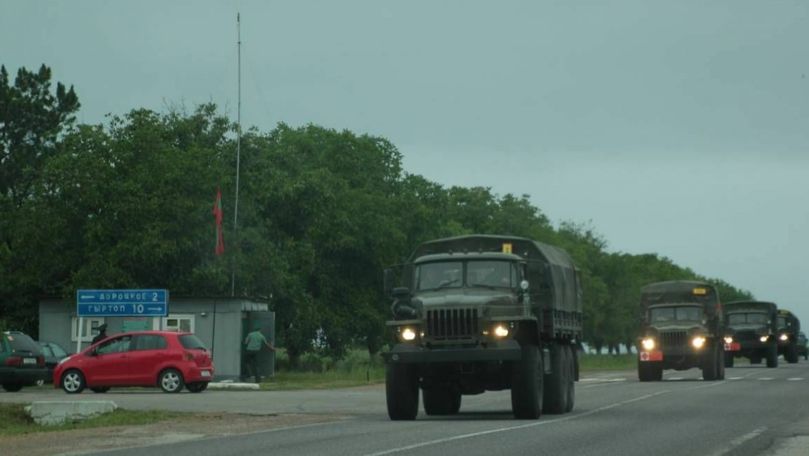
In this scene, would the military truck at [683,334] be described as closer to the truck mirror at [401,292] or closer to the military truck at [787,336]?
the truck mirror at [401,292]

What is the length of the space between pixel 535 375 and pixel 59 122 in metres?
65.9

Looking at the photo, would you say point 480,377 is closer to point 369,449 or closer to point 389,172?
point 369,449

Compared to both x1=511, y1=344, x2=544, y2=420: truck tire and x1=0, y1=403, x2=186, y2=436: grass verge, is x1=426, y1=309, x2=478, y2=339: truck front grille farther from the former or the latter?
x1=0, y1=403, x2=186, y2=436: grass verge

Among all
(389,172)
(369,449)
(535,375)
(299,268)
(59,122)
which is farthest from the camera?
(389,172)

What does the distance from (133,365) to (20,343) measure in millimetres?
5016

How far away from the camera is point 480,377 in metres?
25.2

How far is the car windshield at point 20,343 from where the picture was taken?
41500 mm

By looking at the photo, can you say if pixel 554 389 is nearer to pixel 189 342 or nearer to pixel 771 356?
pixel 189 342

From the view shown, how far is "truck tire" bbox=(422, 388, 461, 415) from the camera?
2720 cm

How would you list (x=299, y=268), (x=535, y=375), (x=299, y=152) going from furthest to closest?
(x=299, y=152)
(x=299, y=268)
(x=535, y=375)

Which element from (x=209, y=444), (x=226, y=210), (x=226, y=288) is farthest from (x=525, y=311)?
(x=226, y=210)

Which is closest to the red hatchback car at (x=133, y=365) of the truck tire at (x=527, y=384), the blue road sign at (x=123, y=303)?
the blue road sign at (x=123, y=303)

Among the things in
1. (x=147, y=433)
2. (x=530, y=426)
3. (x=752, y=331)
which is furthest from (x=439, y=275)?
(x=752, y=331)

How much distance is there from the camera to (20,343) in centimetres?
4184
